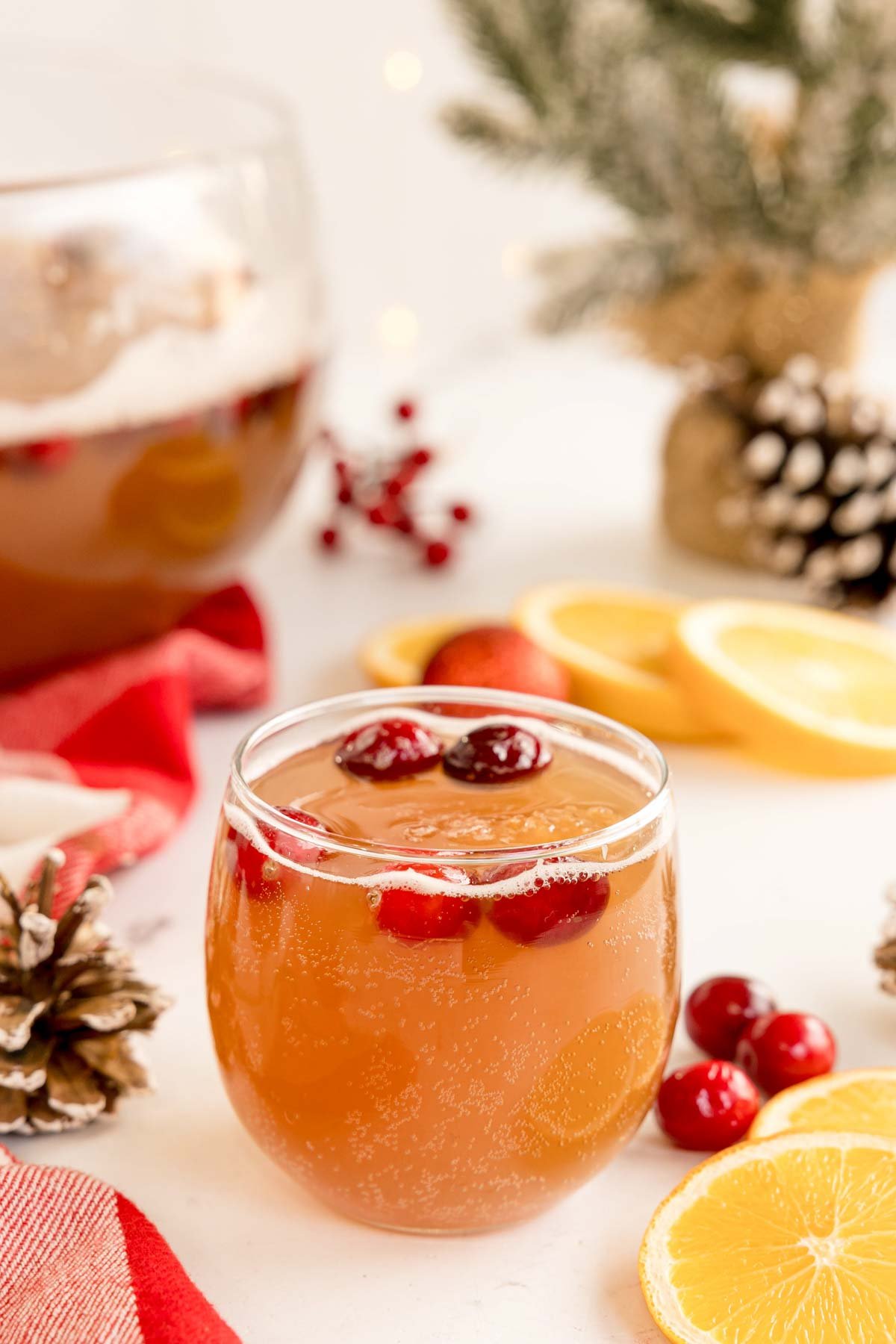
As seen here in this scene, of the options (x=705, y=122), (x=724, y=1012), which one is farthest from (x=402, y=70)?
(x=724, y=1012)

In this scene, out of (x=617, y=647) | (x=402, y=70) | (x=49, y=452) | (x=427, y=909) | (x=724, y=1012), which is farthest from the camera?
(x=402, y=70)

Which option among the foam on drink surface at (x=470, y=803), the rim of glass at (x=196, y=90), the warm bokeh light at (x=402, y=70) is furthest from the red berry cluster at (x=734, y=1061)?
the warm bokeh light at (x=402, y=70)

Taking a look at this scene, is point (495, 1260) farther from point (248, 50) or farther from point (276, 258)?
point (248, 50)

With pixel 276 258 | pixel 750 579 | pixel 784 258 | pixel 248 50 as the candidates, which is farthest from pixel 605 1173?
pixel 248 50

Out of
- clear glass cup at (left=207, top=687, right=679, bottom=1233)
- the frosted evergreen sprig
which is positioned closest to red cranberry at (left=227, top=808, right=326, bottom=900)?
clear glass cup at (left=207, top=687, right=679, bottom=1233)

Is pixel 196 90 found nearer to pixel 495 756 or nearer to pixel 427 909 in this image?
pixel 495 756

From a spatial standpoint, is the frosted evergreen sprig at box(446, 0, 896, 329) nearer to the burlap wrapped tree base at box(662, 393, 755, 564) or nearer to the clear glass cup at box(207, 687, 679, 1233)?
the burlap wrapped tree base at box(662, 393, 755, 564)
